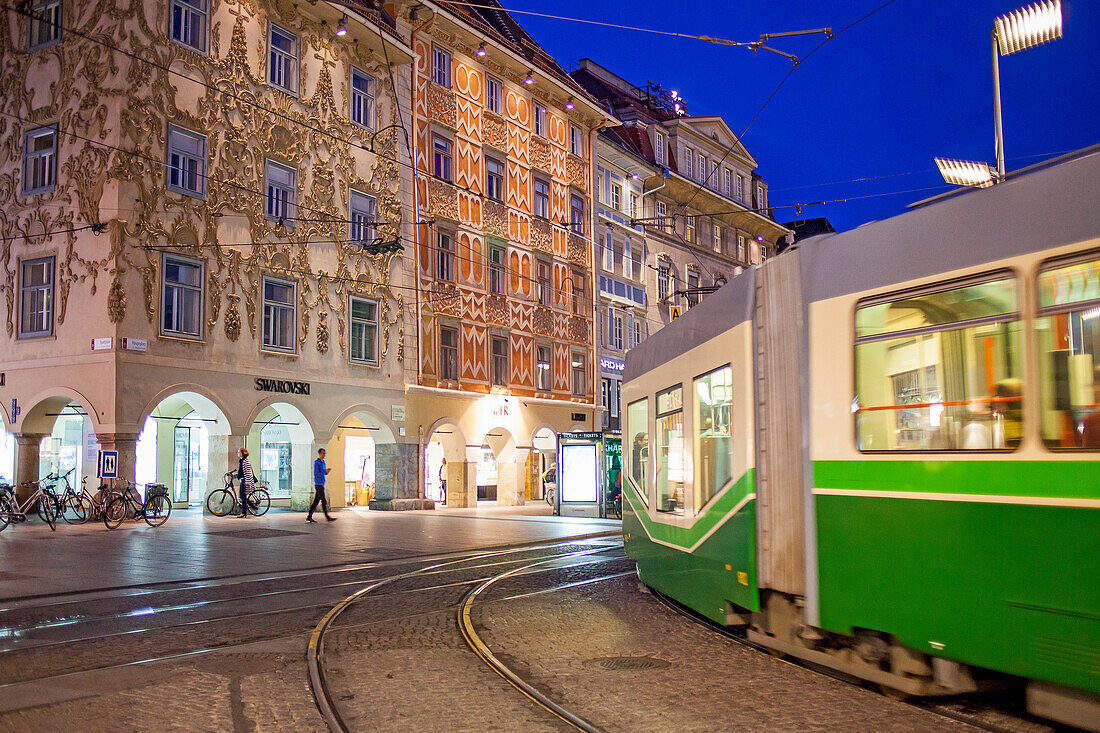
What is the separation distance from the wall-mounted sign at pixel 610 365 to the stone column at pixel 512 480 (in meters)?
6.79

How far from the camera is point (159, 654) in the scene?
841 cm

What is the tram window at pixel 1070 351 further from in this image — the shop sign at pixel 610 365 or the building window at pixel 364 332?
the shop sign at pixel 610 365

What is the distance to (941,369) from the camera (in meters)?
6.25

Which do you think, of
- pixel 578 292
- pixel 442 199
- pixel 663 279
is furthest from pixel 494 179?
pixel 663 279

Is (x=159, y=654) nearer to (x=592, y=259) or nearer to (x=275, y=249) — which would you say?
(x=275, y=249)

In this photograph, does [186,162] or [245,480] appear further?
[245,480]

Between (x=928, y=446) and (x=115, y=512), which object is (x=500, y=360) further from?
(x=928, y=446)

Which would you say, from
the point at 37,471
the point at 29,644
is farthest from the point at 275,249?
the point at 29,644

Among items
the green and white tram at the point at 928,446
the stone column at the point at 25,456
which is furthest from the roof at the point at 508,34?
the green and white tram at the point at 928,446

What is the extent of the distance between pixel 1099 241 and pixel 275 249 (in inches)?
964

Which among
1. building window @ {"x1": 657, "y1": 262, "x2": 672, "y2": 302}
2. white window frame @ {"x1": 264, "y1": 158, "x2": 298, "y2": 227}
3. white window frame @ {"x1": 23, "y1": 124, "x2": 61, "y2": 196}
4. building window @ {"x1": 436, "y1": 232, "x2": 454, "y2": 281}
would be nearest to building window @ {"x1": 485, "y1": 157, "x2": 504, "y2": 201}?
building window @ {"x1": 436, "y1": 232, "x2": 454, "y2": 281}

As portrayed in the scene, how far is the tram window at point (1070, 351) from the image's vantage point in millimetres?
5363

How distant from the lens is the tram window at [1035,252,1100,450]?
536 cm

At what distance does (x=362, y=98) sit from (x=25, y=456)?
45.4 ft
